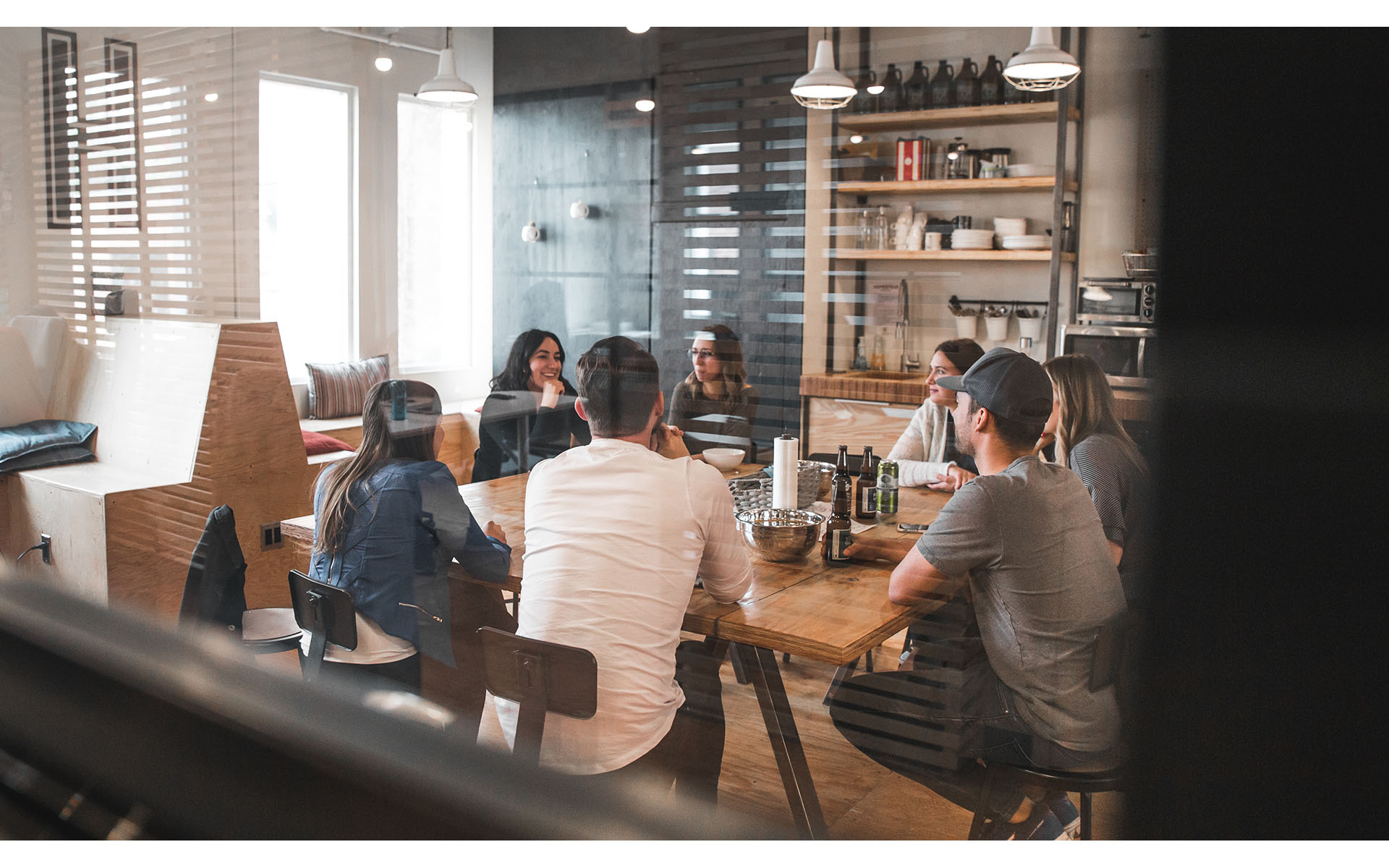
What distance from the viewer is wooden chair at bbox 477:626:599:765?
103cm

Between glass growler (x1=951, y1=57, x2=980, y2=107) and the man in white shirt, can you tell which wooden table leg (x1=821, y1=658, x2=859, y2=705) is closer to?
the man in white shirt

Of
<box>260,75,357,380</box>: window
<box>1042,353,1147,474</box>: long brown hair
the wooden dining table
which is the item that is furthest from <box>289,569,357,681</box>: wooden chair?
<box>1042,353,1147,474</box>: long brown hair

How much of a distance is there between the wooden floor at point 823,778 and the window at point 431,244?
16.0 inches

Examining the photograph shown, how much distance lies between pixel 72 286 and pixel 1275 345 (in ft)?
3.93

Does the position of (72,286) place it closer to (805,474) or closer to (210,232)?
(210,232)

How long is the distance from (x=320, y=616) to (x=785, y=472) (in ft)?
1.88

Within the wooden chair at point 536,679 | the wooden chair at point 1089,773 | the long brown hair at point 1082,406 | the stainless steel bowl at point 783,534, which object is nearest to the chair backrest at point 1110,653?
the wooden chair at point 1089,773

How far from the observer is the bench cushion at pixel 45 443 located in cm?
109

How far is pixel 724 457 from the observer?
3.05ft

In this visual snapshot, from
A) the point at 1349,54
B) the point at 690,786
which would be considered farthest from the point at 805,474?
the point at 1349,54

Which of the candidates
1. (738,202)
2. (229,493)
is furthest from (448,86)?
(229,493)

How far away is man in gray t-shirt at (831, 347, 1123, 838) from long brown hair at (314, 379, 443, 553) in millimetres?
516

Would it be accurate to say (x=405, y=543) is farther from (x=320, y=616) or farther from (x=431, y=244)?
(x=431, y=244)

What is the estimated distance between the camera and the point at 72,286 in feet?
3.55
